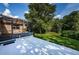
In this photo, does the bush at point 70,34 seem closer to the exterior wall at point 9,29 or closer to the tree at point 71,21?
the tree at point 71,21

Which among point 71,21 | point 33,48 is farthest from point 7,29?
point 71,21

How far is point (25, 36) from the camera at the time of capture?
1.65m

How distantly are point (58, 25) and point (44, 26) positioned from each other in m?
0.15

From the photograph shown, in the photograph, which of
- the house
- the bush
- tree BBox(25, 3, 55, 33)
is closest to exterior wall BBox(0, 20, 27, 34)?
the house

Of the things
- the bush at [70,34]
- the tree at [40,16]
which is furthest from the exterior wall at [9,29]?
the bush at [70,34]

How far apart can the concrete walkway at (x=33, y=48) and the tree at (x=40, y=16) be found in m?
0.13

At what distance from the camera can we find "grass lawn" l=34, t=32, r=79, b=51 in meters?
1.60

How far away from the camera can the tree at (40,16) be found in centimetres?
162

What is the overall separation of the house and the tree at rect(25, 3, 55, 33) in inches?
3.6

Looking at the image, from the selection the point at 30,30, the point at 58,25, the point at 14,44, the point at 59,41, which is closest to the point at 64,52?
the point at 59,41

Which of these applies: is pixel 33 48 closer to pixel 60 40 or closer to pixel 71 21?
pixel 60 40

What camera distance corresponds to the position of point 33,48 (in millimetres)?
1597
